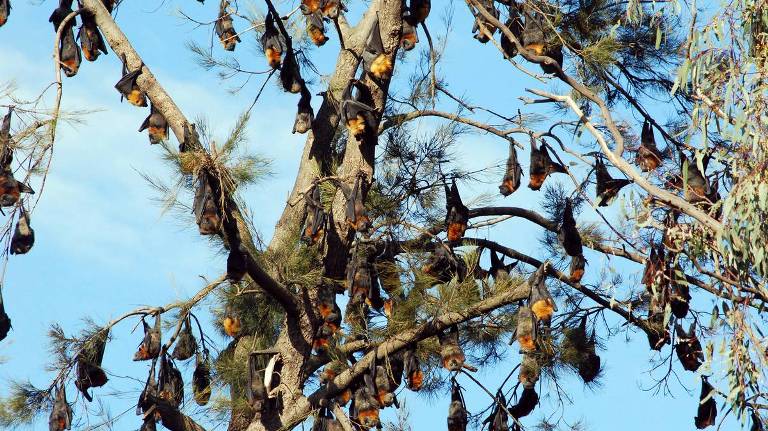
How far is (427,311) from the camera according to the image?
8.83 m

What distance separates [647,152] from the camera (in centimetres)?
930

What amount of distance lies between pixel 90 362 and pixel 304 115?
264cm

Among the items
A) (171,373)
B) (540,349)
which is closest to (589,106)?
(540,349)

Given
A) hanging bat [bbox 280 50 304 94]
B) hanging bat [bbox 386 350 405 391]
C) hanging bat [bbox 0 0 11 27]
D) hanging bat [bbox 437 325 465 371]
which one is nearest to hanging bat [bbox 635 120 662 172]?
hanging bat [bbox 437 325 465 371]

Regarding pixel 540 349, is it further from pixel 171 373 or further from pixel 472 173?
pixel 171 373

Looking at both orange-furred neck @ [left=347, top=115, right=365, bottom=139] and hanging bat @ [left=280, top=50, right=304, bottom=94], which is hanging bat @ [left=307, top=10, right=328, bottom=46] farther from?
orange-furred neck @ [left=347, top=115, right=365, bottom=139]

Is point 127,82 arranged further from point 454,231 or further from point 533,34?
point 533,34

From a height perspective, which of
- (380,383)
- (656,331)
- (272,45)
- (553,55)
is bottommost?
(380,383)

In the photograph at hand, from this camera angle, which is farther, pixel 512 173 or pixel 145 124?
pixel 512 173

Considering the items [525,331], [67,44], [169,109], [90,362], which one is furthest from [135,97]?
[525,331]

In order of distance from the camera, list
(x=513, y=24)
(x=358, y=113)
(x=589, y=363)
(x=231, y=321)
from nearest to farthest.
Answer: (x=358, y=113) < (x=231, y=321) < (x=513, y=24) < (x=589, y=363)

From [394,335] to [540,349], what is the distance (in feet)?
3.89

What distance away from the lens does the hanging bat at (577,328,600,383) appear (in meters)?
10.3

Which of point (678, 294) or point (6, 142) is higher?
point (6, 142)
